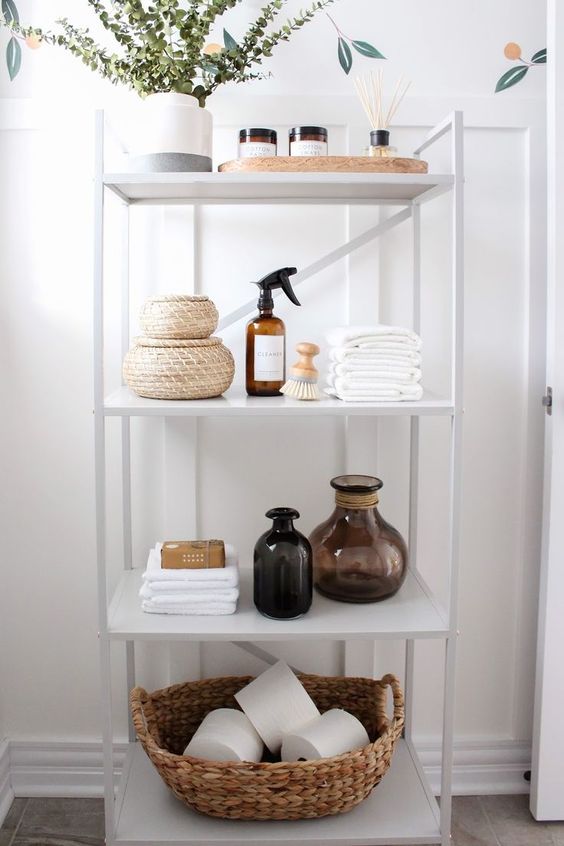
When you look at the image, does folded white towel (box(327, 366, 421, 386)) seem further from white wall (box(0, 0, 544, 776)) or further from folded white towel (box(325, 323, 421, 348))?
white wall (box(0, 0, 544, 776))

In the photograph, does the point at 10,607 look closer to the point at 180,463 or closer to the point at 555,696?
the point at 180,463

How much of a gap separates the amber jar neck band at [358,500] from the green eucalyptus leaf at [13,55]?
117 centimetres

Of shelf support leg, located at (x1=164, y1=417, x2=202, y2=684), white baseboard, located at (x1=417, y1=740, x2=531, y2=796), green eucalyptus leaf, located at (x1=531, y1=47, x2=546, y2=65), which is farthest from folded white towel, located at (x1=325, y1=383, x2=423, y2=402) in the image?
white baseboard, located at (x1=417, y1=740, x2=531, y2=796)

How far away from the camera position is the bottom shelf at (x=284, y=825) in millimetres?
1654

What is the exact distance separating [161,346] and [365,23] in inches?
35.0

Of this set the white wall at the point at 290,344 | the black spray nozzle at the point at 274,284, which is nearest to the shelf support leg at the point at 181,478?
the white wall at the point at 290,344

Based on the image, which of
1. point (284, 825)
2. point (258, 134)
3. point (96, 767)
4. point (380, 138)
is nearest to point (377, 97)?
point (380, 138)

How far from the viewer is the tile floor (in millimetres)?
1919

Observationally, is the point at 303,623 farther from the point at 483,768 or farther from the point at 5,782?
the point at 5,782

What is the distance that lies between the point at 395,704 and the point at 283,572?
40 centimetres

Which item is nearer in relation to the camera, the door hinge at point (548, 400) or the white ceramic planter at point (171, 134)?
the white ceramic planter at point (171, 134)

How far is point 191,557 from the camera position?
173 centimetres

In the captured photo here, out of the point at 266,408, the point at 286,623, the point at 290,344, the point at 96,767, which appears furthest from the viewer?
the point at 96,767

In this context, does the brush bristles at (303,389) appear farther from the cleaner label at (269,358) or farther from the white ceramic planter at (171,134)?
the white ceramic planter at (171,134)
